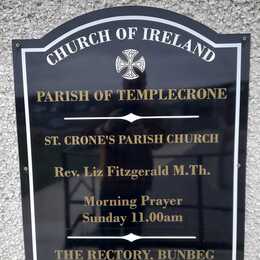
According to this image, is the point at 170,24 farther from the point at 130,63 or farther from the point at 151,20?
the point at 130,63

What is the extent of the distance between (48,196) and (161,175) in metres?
0.62

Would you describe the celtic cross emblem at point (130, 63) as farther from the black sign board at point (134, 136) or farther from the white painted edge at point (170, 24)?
the white painted edge at point (170, 24)

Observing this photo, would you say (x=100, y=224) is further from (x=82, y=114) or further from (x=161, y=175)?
(x=82, y=114)

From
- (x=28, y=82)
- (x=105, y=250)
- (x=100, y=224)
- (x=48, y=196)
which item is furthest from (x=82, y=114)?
(x=105, y=250)

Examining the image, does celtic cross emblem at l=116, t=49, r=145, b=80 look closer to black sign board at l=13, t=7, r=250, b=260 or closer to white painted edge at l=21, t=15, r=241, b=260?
black sign board at l=13, t=7, r=250, b=260

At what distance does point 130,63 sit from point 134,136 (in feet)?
1.22

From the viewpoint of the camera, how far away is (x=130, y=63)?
1870 millimetres

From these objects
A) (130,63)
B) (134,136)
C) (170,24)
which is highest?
(170,24)

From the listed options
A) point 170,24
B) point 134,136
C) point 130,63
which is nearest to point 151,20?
point 170,24

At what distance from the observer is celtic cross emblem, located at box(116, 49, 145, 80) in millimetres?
1869

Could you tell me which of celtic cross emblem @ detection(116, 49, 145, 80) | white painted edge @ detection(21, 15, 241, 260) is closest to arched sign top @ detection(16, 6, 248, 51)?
white painted edge @ detection(21, 15, 241, 260)

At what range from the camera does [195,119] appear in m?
1.89

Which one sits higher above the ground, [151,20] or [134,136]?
[151,20]

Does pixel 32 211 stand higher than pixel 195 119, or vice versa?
pixel 195 119
